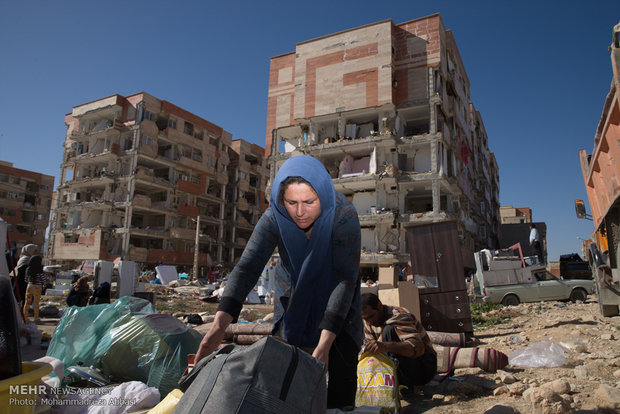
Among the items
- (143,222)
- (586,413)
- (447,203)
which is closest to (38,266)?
(586,413)

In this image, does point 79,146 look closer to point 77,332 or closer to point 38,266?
point 38,266

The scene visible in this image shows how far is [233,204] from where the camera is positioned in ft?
140

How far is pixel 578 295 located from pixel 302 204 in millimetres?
14026

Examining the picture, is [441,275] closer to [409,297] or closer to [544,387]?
[409,297]

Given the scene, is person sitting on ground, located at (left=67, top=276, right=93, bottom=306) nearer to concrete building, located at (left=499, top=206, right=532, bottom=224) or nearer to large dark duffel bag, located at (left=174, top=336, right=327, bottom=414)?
large dark duffel bag, located at (left=174, top=336, right=327, bottom=414)

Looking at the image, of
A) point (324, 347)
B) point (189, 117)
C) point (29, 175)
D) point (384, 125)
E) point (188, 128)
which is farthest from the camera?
point (29, 175)

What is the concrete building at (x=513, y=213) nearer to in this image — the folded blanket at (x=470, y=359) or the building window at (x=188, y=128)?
the building window at (x=188, y=128)

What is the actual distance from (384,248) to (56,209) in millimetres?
30468

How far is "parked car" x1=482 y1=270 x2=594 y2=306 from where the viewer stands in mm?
12555

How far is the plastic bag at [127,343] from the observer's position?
323 cm

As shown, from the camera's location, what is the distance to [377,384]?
8.98ft

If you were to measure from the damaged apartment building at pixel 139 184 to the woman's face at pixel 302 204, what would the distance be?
105 feet

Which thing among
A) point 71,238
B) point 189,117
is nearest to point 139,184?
point 71,238

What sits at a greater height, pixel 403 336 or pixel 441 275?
pixel 441 275
